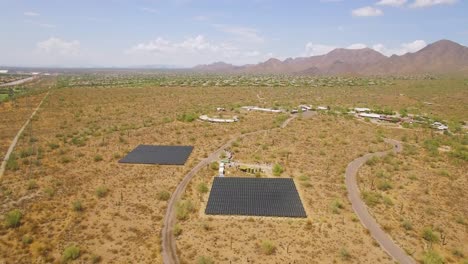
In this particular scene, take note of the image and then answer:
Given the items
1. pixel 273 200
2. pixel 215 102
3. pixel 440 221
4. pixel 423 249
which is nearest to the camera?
pixel 423 249

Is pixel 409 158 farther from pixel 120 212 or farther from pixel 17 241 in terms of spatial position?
pixel 17 241

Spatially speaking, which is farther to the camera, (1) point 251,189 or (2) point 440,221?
(1) point 251,189

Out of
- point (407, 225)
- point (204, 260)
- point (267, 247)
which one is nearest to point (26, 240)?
point (204, 260)

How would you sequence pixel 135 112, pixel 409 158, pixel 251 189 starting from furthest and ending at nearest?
pixel 135 112 → pixel 409 158 → pixel 251 189

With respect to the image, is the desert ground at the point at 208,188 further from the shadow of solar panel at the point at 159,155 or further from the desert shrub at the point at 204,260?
the shadow of solar panel at the point at 159,155

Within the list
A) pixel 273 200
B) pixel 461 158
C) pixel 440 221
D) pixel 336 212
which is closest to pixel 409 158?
pixel 461 158

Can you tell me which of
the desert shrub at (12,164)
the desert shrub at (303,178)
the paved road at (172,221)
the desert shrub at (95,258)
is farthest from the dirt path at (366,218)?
the desert shrub at (12,164)

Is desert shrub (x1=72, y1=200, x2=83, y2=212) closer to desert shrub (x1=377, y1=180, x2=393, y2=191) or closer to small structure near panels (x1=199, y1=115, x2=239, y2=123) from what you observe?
desert shrub (x1=377, y1=180, x2=393, y2=191)

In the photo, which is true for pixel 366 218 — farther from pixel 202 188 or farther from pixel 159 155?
pixel 159 155
